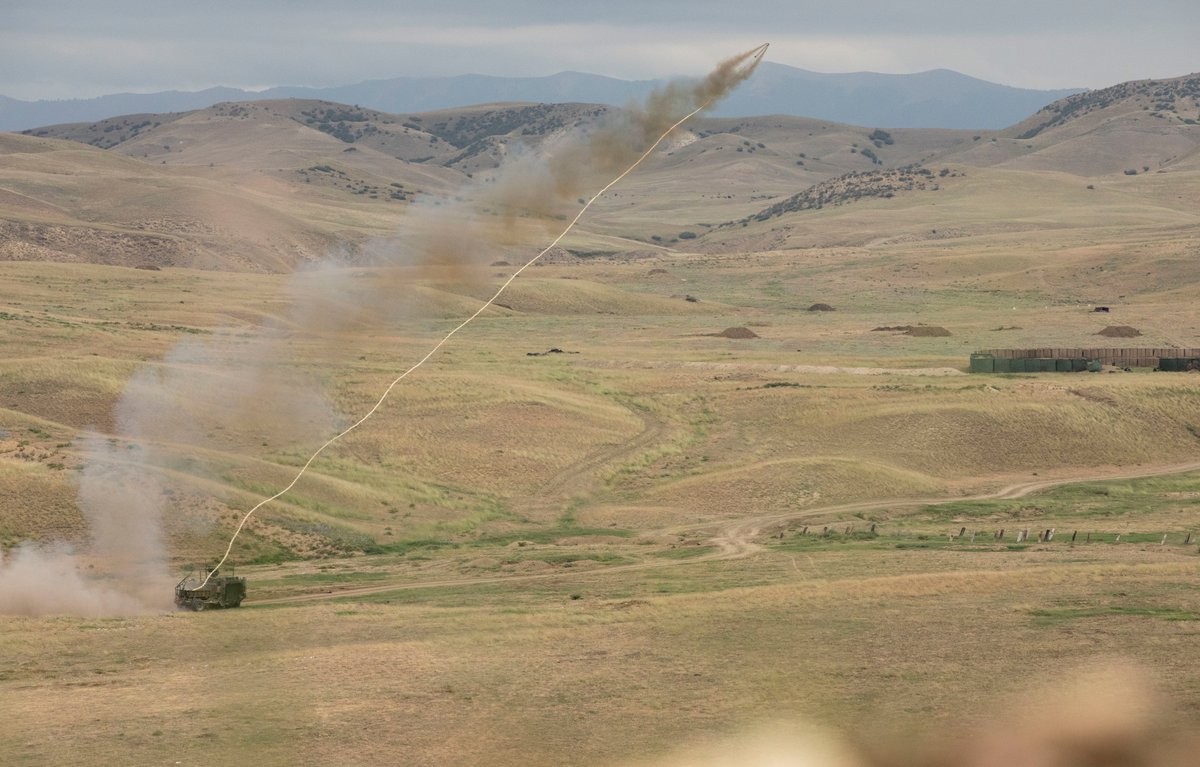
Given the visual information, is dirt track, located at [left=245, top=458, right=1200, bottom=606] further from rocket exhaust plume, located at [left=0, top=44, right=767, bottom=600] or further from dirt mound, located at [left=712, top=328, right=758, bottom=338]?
dirt mound, located at [left=712, top=328, right=758, bottom=338]

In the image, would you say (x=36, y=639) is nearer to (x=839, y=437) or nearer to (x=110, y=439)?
(x=110, y=439)

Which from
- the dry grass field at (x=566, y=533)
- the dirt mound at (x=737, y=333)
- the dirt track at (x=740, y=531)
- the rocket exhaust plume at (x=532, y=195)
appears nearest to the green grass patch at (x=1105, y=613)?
the dry grass field at (x=566, y=533)

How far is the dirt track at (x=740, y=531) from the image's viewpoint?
54.5 metres

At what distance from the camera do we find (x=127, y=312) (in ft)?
429

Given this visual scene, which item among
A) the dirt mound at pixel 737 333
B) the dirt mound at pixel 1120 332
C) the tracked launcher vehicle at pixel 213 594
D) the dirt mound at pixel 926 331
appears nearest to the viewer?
the tracked launcher vehicle at pixel 213 594

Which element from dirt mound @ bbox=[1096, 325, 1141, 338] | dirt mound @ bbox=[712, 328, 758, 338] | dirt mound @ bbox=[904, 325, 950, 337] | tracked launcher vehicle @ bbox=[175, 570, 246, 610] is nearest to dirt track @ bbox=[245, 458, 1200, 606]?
tracked launcher vehicle @ bbox=[175, 570, 246, 610]

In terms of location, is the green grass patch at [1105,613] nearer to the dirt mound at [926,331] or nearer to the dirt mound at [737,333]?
the dirt mound at [737,333]

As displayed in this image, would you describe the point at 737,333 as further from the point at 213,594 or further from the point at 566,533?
the point at 213,594

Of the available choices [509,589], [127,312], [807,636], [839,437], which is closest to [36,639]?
[509,589]

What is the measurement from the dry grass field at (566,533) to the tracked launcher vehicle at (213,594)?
43.5 inches

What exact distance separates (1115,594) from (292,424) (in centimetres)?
4449

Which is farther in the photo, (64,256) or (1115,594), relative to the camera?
(64,256)

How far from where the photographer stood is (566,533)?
67438 mm

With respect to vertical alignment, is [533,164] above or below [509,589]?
above
